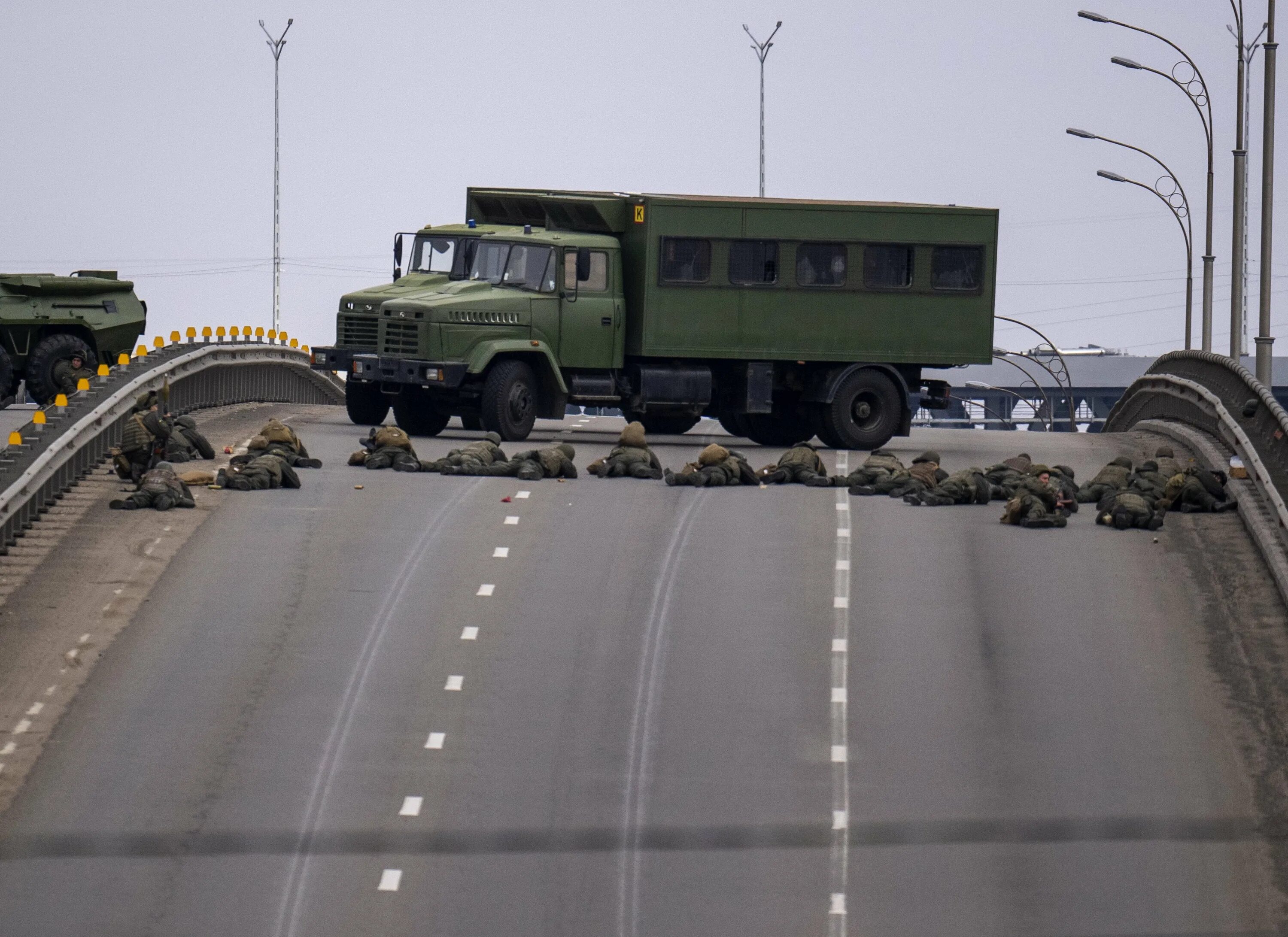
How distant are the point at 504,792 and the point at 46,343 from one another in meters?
22.9

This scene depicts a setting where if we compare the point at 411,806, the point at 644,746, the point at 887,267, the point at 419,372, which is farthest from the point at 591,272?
the point at 411,806

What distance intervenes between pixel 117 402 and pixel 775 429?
1014 centimetres

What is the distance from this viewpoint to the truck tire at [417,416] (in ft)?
90.8

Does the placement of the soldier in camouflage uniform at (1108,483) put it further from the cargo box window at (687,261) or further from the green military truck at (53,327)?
the green military truck at (53,327)

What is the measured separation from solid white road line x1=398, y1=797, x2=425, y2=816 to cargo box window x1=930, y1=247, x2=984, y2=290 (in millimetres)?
16440

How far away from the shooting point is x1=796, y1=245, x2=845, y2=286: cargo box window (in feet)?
90.1

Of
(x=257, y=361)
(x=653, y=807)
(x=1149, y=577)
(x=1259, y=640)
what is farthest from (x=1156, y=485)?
(x=257, y=361)

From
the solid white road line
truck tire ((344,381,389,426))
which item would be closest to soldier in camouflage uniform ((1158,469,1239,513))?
the solid white road line

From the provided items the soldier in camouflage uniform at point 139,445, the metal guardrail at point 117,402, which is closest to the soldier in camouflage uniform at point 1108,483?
the soldier in camouflage uniform at point 139,445

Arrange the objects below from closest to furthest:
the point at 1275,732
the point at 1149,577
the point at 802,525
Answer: the point at 1275,732 < the point at 1149,577 < the point at 802,525

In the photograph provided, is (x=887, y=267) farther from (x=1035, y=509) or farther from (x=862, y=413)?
(x=1035, y=509)

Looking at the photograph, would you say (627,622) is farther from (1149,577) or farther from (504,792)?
(1149,577)

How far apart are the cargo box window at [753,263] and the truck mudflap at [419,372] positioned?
393cm

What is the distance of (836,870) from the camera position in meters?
12.1
